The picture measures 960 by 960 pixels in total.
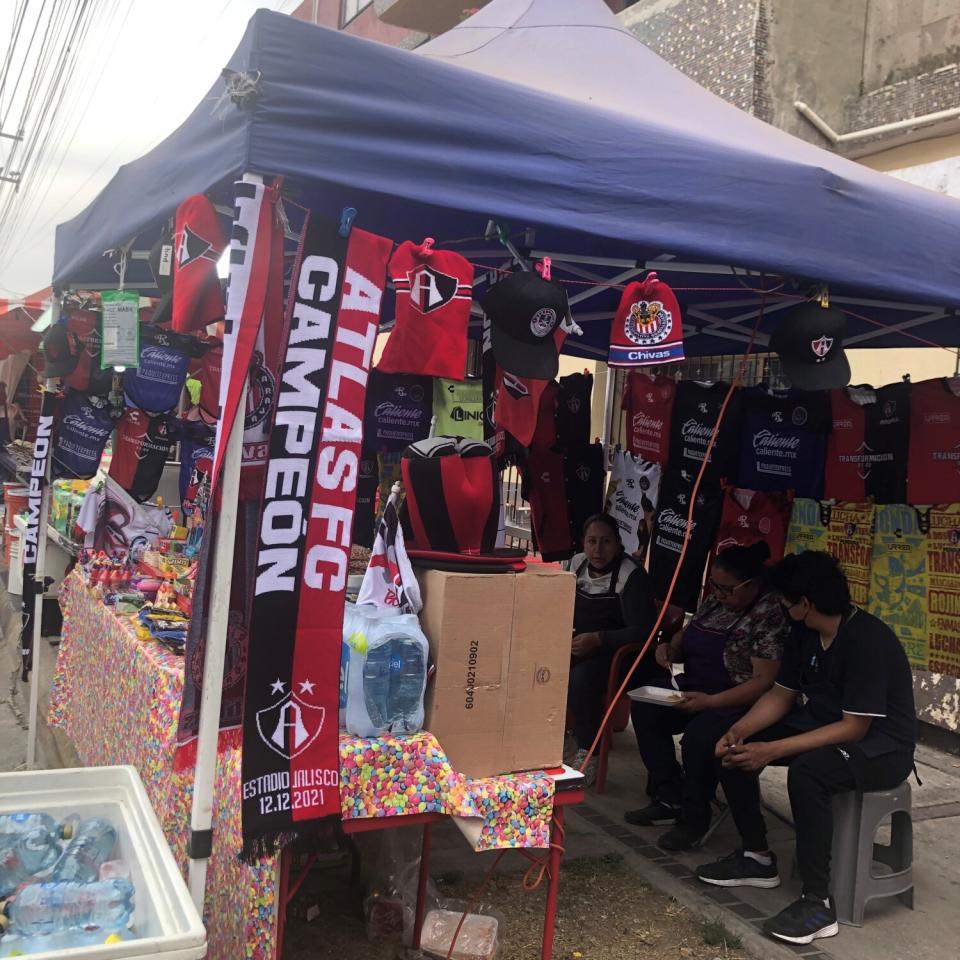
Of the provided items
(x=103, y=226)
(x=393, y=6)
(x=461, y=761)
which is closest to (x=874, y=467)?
(x=461, y=761)

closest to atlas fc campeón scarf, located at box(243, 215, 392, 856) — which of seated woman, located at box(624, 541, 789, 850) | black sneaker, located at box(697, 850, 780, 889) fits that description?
black sneaker, located at box(697, 850, 780, 889)

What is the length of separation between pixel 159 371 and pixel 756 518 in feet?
11.2

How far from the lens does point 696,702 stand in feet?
13.3

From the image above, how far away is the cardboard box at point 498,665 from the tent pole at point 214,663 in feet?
1.82

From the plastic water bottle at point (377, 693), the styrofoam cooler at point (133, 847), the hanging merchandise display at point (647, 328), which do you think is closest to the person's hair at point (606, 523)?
the hanging merchandise display at point (647, 328)

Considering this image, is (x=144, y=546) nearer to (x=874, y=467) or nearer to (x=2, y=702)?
(x=2, y=702)

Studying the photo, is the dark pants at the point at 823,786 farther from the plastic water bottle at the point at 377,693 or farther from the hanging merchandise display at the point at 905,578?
the plastic water bottle at the point at 377,693

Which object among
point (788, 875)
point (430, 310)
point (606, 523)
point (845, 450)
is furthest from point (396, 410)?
point (788, 875)

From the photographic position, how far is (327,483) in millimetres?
2242

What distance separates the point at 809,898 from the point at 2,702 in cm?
532

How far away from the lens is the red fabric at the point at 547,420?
504 centimetres

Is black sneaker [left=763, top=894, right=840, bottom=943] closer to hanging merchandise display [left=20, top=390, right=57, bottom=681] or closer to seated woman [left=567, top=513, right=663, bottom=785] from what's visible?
seated woman [left=567, top=513, right=663, bottom=785]

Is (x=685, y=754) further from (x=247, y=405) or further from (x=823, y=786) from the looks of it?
(x=247, y=405)

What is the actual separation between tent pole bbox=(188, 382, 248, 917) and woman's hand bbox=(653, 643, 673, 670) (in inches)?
115
